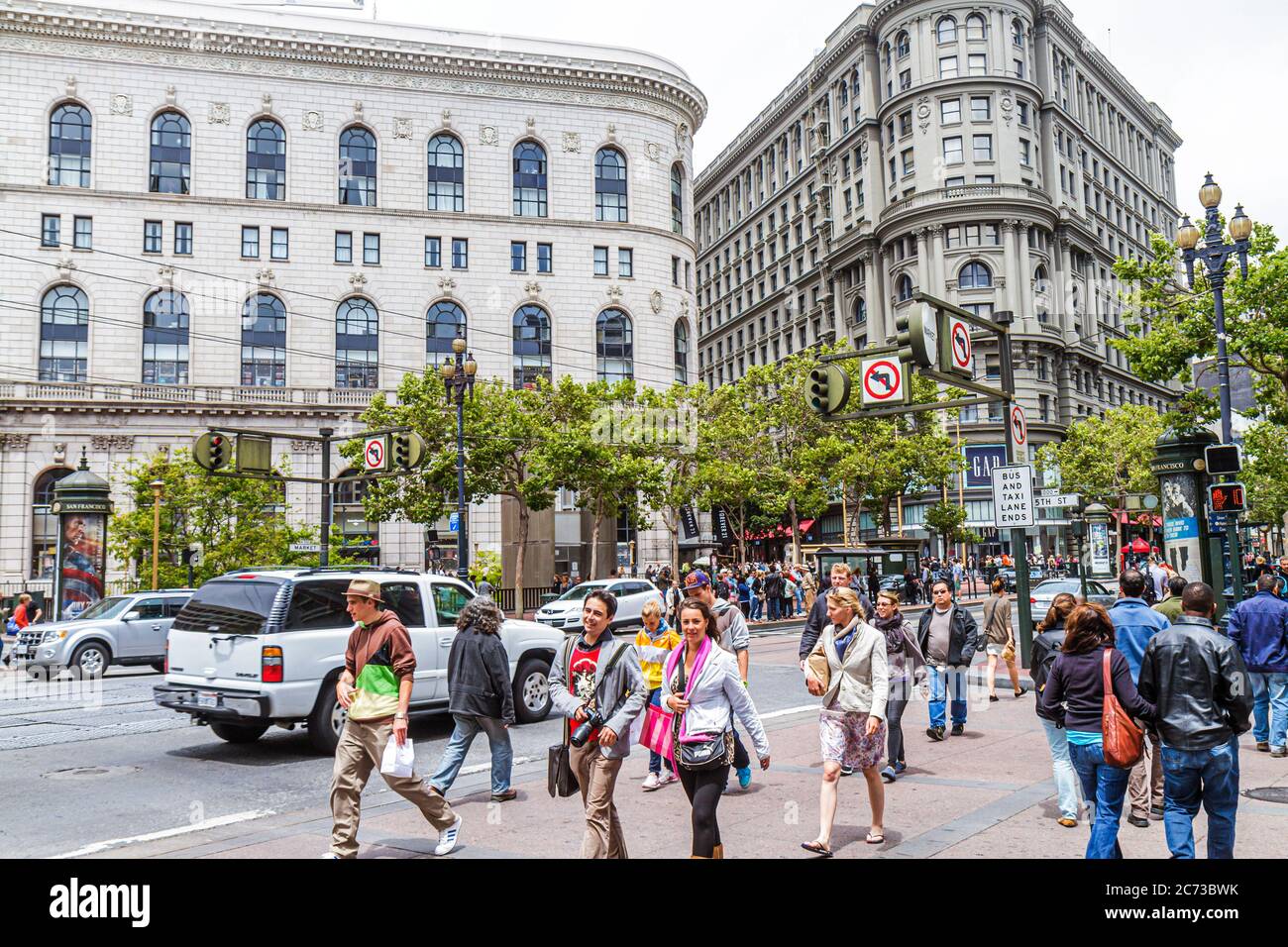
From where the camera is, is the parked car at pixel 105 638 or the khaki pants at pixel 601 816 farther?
the parked car at pixel 105 638

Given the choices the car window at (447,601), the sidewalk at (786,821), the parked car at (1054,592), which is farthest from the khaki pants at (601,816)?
the parked car at (1054,592)

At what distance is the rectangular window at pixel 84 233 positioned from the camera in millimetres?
48094

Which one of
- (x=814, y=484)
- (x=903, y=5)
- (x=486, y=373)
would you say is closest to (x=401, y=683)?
(x=814, y=484)

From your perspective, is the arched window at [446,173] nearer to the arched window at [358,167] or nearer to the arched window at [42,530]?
the arched window at [358,167]

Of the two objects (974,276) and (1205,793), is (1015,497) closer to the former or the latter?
(1205,793)

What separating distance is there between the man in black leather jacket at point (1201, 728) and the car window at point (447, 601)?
8464mm

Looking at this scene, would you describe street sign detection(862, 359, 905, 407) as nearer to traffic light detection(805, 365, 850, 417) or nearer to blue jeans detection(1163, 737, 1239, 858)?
traffic light detection(805, 365, 850, 417)

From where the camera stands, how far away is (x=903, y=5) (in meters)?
70.5

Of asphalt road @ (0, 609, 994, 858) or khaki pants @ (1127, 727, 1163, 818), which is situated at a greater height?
khaki pants @ (1127, 727, 1163, 818)

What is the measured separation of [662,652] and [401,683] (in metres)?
2.25

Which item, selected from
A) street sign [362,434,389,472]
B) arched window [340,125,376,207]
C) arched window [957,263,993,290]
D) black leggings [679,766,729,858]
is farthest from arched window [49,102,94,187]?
black leggings [679,766,729,858]

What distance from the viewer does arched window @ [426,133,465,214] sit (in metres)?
53.0

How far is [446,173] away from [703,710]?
51061mm

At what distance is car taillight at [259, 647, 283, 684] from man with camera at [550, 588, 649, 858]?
15.8ft
